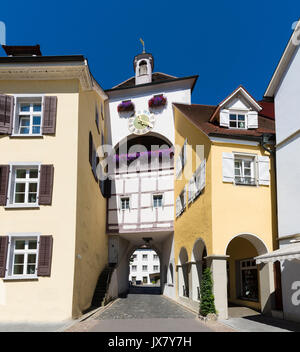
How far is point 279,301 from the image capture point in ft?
44.1

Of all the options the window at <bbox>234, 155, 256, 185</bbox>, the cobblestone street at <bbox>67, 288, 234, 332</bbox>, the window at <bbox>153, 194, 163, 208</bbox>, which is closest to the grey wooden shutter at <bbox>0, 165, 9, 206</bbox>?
A: the cobblestone street at <bbox>67, 288, 234, 332</bbox>

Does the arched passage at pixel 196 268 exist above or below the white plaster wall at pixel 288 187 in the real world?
below

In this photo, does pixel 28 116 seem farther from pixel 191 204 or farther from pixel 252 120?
pixel 252 120

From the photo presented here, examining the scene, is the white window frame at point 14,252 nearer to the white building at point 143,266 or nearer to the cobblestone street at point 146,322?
the cobblestone street at point 146,322

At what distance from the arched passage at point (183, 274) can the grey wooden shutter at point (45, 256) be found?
8608 millimetres

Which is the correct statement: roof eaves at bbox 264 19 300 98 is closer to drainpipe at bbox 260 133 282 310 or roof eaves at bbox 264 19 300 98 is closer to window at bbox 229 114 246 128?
window at bbox 229 114 246 128

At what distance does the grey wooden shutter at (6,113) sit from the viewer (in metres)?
14.0

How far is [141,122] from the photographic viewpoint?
25.5 m

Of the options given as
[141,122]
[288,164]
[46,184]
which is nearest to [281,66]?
[288,164]

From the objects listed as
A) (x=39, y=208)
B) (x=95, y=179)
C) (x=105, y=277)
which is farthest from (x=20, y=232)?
(x=105, y=277)

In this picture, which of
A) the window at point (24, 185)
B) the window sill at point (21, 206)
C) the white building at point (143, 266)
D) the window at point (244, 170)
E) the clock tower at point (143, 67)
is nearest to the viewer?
the window sill at point (21, 206)

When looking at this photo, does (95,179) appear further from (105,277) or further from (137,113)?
(137,113)

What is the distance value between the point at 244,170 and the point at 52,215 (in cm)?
738

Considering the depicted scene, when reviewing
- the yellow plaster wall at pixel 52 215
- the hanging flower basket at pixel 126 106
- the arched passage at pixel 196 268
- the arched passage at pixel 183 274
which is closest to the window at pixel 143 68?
the hanging flower basket at pixel 126 106
